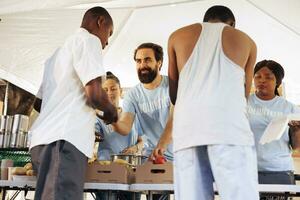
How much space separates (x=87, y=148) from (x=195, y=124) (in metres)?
0.53

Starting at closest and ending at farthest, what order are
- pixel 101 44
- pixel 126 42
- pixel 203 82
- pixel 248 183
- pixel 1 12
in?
pixel 248 183 < pixel 203 82 < pixel 101 44 < pixel 1 12 < pixel 126 42

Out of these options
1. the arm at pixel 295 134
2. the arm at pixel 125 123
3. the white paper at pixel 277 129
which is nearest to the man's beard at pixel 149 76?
the arm at pixel 125 123

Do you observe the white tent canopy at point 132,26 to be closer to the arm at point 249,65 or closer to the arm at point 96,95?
the arm at point 96,95

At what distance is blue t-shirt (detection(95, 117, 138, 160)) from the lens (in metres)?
3.13

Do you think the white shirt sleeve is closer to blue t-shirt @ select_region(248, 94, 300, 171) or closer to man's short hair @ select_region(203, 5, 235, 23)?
man's short hair @ select_region(203, 5, 235, 23)

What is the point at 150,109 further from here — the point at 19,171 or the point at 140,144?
the point at 19,171

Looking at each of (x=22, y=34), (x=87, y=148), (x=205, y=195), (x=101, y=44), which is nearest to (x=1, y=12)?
(x=22, y=34)

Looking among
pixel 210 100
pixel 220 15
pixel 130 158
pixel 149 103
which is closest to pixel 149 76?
pixel 149 103

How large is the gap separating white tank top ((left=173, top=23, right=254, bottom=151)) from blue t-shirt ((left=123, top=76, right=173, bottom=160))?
3.70 ft

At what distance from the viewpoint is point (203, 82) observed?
65.9 inches

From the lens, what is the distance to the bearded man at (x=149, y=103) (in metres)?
2.89

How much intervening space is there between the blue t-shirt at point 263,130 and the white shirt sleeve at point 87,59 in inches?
48.5

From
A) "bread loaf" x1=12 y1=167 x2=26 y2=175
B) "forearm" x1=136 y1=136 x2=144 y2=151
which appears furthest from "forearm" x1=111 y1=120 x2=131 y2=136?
"bread loaf" x1=12 y1=167 x2=26 y2=175

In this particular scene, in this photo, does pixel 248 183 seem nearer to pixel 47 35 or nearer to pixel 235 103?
pixel 235 103
